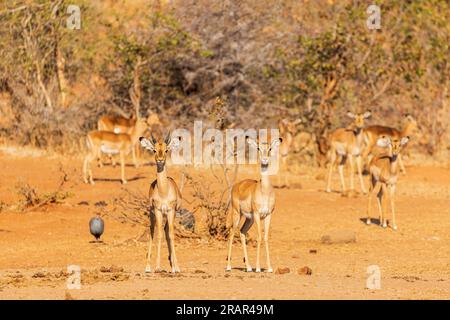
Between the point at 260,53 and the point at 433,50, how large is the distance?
457 centimetres

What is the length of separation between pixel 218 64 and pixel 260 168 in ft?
51.6

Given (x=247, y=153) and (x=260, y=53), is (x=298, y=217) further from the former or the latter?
(x=260, y=53)

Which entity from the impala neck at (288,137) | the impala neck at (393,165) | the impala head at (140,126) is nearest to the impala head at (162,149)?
the impala neck at (393,165)

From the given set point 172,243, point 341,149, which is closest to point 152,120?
point 341,149

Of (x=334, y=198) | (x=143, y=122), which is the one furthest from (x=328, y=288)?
(x=143, y=122)

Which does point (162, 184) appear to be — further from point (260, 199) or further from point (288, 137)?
point (288, 137)

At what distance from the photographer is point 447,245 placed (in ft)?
52.0

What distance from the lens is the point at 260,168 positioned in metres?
12.2

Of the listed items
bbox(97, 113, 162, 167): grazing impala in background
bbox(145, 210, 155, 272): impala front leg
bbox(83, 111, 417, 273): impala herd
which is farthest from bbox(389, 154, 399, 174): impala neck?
bbox(97, 113, 162, 167): grazing impala in background

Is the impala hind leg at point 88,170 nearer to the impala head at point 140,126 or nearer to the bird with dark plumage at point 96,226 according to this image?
the impala head at point 140,126

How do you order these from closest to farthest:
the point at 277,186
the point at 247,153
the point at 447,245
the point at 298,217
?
the point at 447,245, the point at 298,217, the point at 277,186, the point at 247,153

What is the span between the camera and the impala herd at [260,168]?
473 inches

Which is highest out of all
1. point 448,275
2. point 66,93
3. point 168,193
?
point 66,93

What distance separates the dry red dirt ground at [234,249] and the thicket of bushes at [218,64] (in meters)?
3.08
